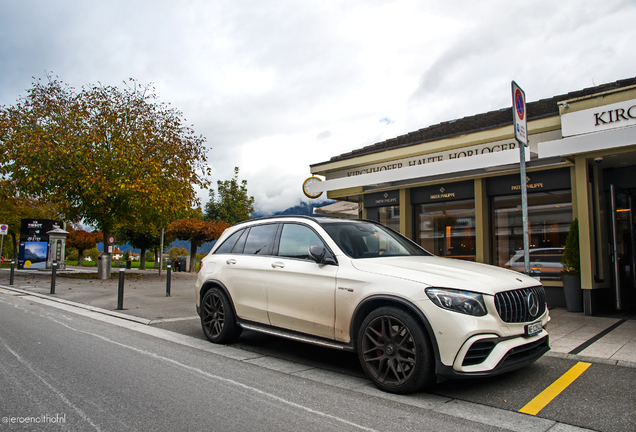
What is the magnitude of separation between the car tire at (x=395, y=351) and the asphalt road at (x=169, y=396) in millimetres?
236

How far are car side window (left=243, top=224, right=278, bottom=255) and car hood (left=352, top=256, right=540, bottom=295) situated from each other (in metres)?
1.53

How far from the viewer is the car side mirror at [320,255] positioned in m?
4.62

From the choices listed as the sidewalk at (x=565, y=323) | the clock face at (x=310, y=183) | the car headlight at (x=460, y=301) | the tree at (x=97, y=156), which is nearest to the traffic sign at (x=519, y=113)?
the sidewalk at (x=565, y=323)

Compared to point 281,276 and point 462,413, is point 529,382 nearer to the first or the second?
point 462,413

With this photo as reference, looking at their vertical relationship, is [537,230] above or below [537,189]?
below

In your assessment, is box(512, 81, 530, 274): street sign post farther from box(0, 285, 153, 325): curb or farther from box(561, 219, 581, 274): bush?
box(0, 285, 153, 325): curb

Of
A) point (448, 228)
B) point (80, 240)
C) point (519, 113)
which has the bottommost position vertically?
point (448, 228)

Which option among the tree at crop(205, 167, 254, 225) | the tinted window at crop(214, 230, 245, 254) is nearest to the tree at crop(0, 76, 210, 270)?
the tinted window at crop(214, 230, 245, 254)

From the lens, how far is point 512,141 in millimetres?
10594

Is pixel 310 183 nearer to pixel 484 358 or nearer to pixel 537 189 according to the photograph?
pixel 537 189

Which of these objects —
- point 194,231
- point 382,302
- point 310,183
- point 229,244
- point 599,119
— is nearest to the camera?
point 382,302

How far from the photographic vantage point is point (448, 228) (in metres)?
12.3

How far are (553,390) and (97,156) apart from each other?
68.9 feet

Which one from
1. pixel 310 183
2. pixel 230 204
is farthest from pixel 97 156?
pixel 230 204
